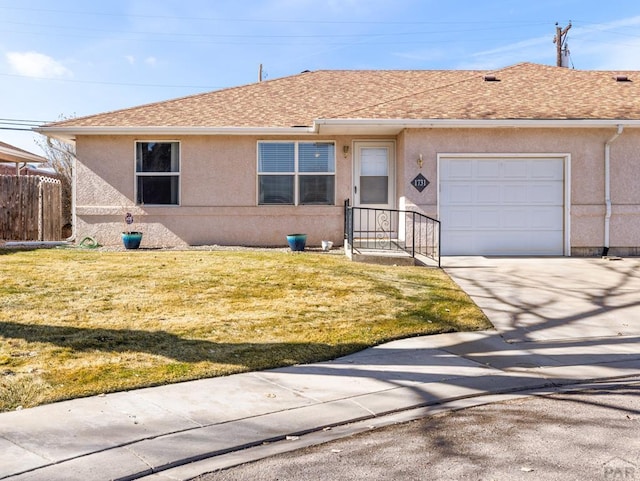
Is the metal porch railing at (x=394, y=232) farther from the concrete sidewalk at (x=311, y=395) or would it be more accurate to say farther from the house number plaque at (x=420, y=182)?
the concrete sidewalk at (x=311, y=395)

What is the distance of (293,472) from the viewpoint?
12.6ft

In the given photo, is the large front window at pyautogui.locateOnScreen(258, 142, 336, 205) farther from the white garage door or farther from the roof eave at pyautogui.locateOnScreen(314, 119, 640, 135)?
the white garage door

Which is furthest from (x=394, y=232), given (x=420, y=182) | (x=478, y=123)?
(x=478, y=123)

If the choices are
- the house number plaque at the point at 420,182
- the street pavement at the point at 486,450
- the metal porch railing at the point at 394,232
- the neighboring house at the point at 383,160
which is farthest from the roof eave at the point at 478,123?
the street pavement at the point at 486,450

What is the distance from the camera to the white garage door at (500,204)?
1448 centimetres

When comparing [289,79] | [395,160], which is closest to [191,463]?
[395,160]

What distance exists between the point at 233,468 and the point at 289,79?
17.0 metres

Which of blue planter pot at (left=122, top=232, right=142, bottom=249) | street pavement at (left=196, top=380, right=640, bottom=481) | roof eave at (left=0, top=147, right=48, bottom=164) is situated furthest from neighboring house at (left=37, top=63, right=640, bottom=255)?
street pavement at (left=196, top=380, right=640, bottom=481)

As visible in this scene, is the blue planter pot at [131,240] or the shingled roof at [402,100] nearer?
the shingled roof at [402,100]

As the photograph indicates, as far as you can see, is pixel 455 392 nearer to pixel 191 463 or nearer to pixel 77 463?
pixel 191 463

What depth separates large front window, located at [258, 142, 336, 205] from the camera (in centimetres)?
1603

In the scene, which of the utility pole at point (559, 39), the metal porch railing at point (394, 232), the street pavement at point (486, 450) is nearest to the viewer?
the street pavement at point (486, 450)

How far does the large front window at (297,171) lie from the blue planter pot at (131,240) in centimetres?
317

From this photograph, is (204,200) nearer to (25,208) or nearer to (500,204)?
(25,208)
